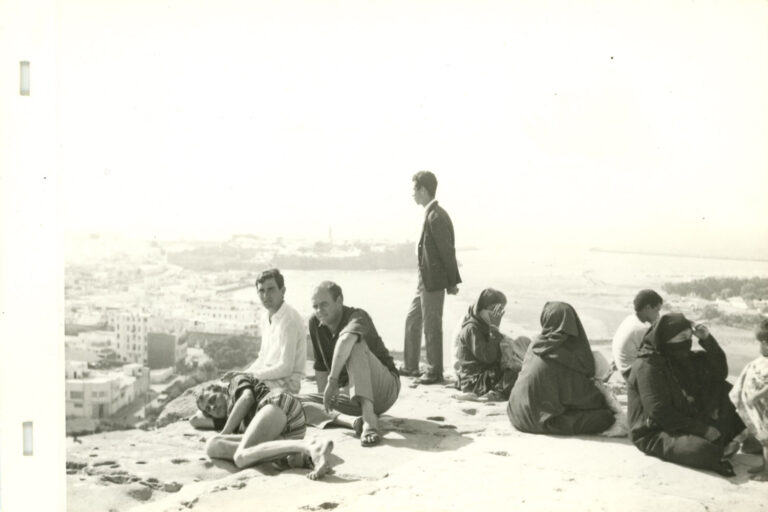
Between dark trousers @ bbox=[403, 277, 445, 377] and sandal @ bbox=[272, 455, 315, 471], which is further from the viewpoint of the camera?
dark trousers @ bbox=[403, 277, 445, 377]

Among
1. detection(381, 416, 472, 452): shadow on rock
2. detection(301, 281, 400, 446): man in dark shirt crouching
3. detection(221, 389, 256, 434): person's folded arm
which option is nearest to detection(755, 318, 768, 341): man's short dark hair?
detection(381, 416, 472, 452): shadow on rock

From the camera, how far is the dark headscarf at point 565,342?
16.9ft

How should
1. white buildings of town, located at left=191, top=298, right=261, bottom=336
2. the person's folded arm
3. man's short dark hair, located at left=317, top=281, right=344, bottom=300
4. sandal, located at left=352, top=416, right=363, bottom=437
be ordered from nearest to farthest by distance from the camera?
1. the person's folded arm
2. sandal, located at left=352, top=416, right=363, bottom=437
3. man's short dark hair, located at left=317, top=281, right=344, bottom=300
4. white buildings of town, located at left=191, top=298, right=261, bottom=336

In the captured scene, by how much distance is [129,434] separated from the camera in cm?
549

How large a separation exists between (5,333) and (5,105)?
1.48m

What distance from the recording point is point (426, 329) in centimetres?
611

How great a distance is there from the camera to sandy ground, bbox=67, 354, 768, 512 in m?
4.53

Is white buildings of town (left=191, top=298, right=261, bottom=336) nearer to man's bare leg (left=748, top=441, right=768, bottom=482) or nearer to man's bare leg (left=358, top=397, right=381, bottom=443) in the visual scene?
man's bare leg (left=358, top=397, right=381, bottom=443)

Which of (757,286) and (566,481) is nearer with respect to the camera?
(566,481)

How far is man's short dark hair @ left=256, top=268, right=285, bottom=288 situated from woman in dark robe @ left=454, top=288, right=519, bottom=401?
1.44 metres

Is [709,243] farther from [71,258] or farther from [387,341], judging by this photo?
[71,258]

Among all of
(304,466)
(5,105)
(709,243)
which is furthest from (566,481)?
(5,105)

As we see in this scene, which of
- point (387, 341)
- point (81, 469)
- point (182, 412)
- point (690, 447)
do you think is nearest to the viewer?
point (690, 447)

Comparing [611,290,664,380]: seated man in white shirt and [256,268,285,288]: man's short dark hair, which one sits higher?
[256,268,285,288]: man's short dark hair
